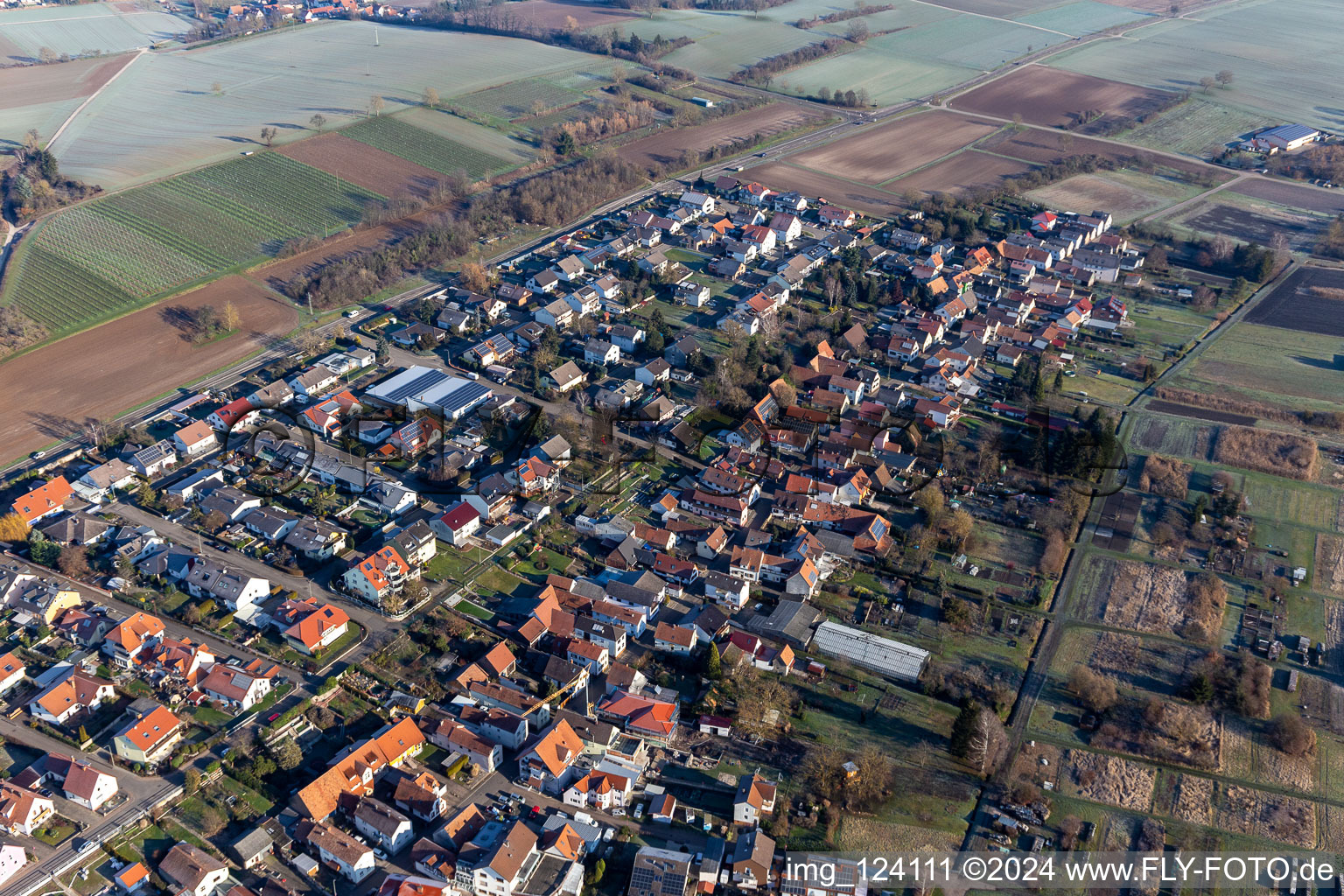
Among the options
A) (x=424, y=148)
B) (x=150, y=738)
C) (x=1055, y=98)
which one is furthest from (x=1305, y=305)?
(x=150, y=738)

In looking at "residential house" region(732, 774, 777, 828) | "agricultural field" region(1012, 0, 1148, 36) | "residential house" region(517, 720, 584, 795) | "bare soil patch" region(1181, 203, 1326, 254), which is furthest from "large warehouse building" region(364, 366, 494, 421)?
"agricultural field" region(1012, 0, 1148, 36)

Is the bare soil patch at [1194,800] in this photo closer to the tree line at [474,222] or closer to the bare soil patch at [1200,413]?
the bare soil patch at [1200,413]

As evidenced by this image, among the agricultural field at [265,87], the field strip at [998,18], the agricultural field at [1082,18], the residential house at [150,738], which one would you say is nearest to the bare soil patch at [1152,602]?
the residential house at [150,738]

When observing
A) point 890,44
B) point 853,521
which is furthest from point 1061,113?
point 853,521

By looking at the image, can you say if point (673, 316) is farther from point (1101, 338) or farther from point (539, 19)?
point (539, 19)

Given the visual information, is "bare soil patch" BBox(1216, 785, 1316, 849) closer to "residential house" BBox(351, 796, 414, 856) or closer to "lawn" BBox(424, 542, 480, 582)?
"residential house" BBox(351, 796, 414, 856)

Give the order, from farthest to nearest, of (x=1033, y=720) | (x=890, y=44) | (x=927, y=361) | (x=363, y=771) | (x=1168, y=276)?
(x=890, y=44) < (x=1168, y=276) < (x=927, y=361) < (x=1033, y=720) < (x=363, y=771)

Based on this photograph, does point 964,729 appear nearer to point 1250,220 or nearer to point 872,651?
point 872,651
